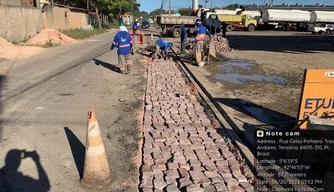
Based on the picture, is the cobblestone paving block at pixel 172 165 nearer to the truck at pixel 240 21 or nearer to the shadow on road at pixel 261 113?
the shadow on road at pixel 261 113

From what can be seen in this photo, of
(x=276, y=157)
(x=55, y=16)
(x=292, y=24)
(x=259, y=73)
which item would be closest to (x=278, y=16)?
(x=292, y=24)

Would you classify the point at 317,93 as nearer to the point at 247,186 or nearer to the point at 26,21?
the point at 247,186

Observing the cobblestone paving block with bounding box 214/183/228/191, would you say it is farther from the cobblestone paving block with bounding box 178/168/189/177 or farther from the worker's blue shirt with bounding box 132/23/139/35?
the worker's blue shirt with bounding box 132/23/139/35

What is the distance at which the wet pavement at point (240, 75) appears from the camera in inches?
341

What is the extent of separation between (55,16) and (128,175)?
27888 mm

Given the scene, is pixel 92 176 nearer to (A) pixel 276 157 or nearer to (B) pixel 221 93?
(A) pixel 276 157

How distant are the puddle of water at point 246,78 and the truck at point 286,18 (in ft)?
122

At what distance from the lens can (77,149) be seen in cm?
416

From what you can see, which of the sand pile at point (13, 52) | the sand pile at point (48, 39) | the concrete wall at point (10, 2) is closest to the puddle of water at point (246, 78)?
the sand pile at point (13, 52)

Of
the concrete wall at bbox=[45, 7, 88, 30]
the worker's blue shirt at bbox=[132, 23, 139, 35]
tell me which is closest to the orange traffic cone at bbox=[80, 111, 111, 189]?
the worker's blue shirt at bbox=[132, 23, 139, 35]

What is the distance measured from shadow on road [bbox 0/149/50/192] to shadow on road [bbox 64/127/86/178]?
0.43m

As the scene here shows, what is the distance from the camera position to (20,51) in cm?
1541

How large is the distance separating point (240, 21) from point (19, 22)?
108 feet

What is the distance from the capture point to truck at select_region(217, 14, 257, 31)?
42.7 metres
